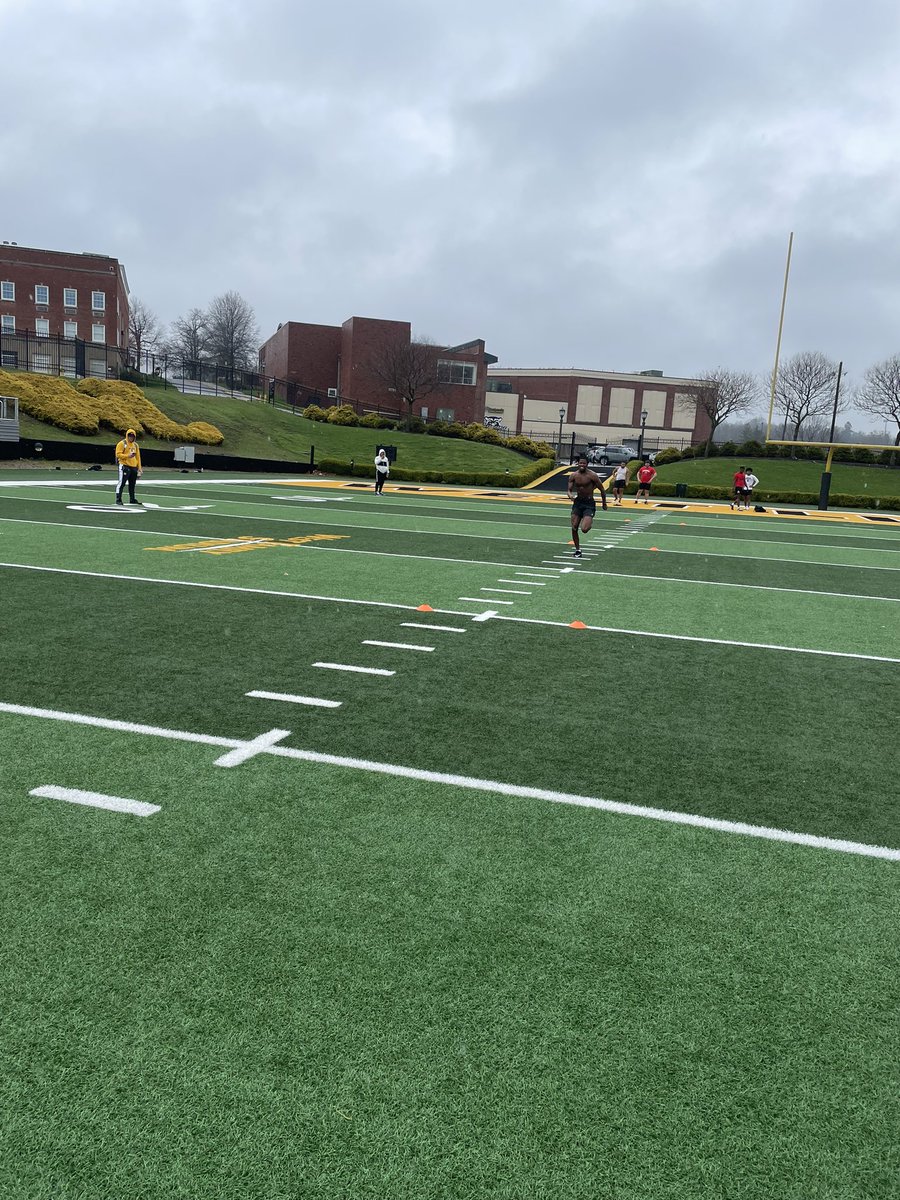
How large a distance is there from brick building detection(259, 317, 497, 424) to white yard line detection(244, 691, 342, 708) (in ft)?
237

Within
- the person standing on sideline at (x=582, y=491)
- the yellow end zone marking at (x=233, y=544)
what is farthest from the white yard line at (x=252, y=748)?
the person standing on sideline at (x=582, y=491)

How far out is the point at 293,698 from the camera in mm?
6176

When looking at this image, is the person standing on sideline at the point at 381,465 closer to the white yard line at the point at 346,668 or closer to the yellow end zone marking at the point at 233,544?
the yellow end zone marking at the point at 233,544

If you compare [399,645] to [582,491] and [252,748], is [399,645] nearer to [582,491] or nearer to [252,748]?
[252,748]

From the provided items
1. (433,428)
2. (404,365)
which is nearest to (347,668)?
(433,428)

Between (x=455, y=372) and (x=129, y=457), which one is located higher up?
(x=455, y=372)

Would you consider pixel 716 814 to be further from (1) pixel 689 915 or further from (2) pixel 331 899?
(2) pixel 331 899

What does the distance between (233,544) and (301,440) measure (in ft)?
136

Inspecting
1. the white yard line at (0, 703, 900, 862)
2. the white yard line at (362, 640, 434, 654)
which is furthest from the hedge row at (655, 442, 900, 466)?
the white yard line at (0, 703, 900, 862)

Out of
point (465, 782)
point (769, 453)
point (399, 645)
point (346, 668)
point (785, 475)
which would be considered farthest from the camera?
point (769, 453)

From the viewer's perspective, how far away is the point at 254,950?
10.2 ft

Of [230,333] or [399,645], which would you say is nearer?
[399,645]

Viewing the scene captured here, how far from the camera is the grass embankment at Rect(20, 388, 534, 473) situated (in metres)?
48.7

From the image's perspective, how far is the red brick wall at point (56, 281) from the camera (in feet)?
236
